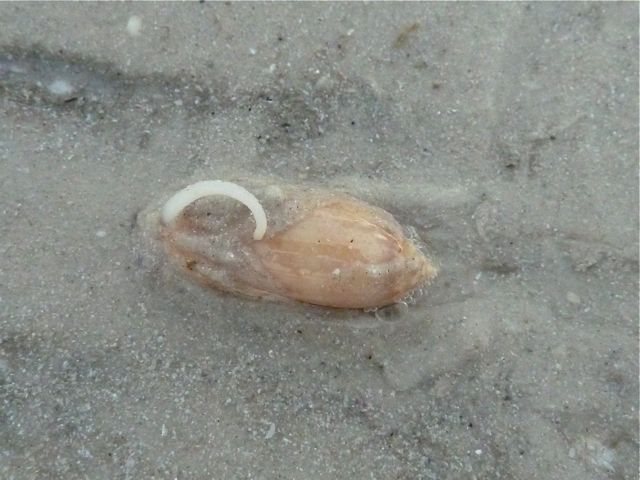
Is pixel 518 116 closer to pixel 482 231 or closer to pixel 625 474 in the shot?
pixel 482 231

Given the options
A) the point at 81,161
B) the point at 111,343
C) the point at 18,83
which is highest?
the point at 18,83

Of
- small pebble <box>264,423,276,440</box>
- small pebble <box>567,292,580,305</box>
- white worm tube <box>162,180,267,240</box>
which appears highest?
white worm tube <box>162,180,267,240</box>

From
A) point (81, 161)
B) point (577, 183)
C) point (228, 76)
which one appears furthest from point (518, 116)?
point (81, 161)

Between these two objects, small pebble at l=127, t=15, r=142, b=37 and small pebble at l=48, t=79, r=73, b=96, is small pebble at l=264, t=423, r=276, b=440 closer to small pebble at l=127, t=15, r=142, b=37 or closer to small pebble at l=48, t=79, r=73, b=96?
small pebble at l=48, t=79, r=73, b=96

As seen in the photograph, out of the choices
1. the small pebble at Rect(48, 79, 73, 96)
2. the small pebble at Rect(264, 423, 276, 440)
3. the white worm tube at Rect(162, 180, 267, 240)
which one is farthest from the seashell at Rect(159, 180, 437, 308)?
the small pebble at Rect(48, 79, 73, 96)

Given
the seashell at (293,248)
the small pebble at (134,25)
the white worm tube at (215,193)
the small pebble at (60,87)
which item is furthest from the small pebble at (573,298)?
the small pebble at (60,87)

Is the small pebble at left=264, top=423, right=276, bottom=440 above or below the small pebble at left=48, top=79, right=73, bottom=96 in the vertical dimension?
below

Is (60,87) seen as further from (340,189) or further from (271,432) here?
(271,432)

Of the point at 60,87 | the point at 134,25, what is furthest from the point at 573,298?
the point at 60,87
